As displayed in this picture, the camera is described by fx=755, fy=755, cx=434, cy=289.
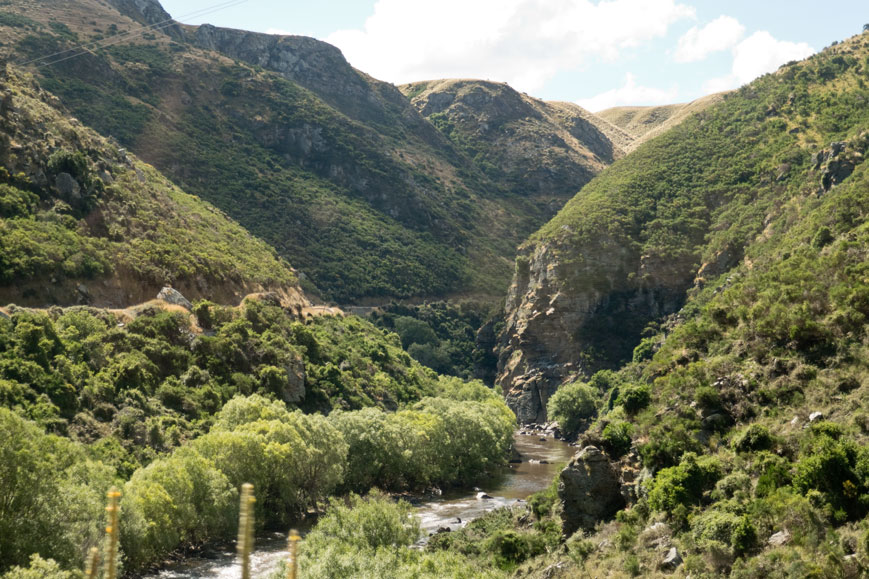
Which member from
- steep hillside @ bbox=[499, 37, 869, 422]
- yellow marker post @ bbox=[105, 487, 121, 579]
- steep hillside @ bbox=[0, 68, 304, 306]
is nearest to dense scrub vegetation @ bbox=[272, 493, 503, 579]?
yellow marker post @ bbox=[105, 487, 121, 579]

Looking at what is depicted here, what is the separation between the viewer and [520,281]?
161 meters

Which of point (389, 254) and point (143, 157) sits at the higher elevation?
point (143, 157)

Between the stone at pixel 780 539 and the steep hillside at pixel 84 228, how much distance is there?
59.5m

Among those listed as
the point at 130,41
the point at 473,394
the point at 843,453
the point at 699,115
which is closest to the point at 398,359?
the point at 473,394

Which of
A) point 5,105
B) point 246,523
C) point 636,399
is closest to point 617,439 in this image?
point 636,399

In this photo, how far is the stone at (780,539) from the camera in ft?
102

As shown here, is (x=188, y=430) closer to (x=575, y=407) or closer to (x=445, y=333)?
(x=575, y=407)

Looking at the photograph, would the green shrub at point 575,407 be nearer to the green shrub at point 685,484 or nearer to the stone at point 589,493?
the stone at point 589,493

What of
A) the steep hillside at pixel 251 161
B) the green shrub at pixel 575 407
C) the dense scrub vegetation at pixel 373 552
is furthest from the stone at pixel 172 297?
the steep hillside at pixel 251 161

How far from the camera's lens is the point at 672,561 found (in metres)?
33.7

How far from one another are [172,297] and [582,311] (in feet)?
293

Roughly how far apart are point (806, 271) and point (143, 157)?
131479 millimetres

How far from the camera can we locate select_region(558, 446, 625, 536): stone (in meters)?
43.0

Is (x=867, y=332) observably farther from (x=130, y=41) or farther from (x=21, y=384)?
(x=130, y=41)
